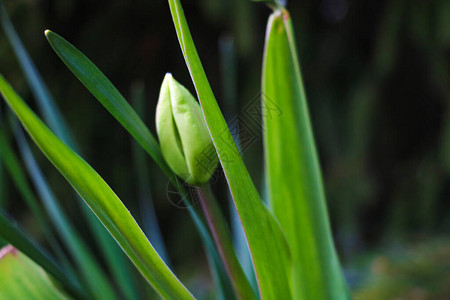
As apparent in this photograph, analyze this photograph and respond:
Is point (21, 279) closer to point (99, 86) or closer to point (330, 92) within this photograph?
point (99, 86)

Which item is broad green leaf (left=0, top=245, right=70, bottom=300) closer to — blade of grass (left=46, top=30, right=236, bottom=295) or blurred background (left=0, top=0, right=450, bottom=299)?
blade of grass (left=46, top=30, right=236, bottom=295)

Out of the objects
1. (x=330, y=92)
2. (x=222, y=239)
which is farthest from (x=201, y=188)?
(x=330, y=92)

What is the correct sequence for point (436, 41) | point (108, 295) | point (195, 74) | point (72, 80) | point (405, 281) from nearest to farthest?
point (195, 74)
point (108, 295)
point (405, 281)
point (436, 41)
point (72, 80)

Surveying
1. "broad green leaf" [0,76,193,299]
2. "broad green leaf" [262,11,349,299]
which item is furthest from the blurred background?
"broad green leaf" [0,76,193,299]

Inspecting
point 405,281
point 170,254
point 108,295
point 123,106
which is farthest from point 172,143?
point 170,254

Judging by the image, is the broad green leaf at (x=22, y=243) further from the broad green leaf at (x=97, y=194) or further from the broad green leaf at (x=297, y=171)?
the broad green leaf at (x=297, y=171)

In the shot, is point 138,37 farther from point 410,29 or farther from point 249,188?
point 249,188

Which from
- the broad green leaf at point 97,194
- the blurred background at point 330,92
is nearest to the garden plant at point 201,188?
the broad green leaf at point 97,194
